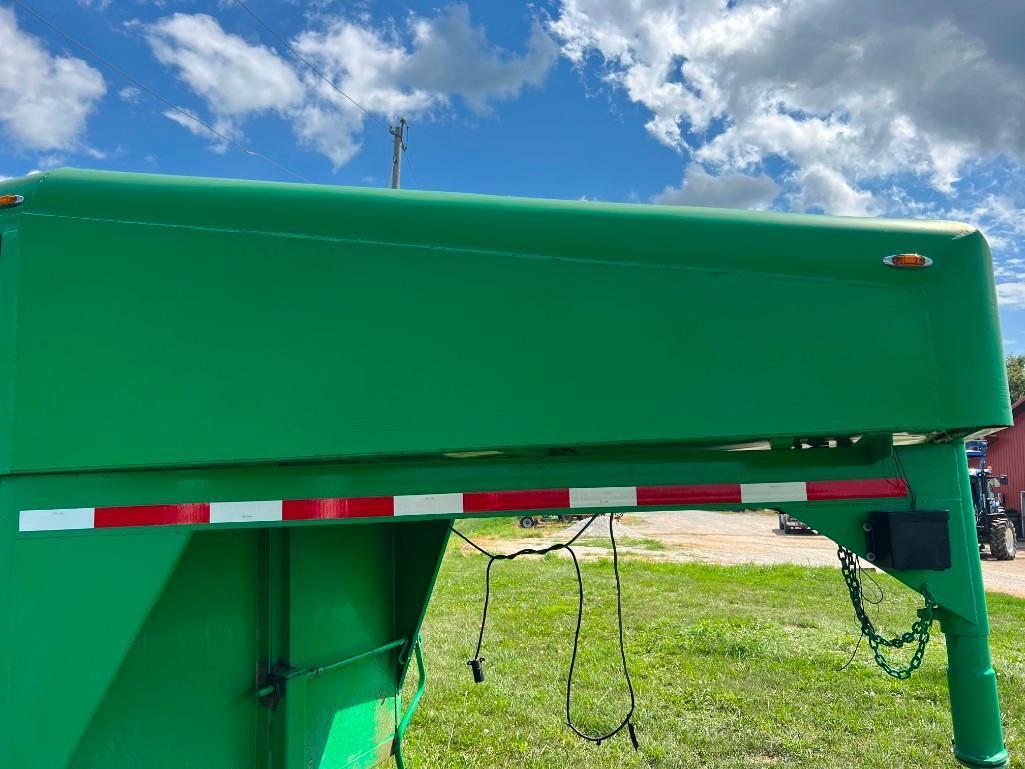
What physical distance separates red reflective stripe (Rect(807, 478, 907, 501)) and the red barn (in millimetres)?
25554

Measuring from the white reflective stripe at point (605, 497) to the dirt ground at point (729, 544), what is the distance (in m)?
9.66

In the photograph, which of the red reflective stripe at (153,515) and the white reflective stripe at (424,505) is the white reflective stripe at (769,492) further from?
the red reflective stripe at (153,515)

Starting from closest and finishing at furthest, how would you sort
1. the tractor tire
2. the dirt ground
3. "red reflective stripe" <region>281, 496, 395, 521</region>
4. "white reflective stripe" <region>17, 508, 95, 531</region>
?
"white reflective stripe" <region>17, 508, 95, 531</region>, "red reflective stripe" <region>281, 496, 395, 521</region>, the dirt ground, the tractor tire

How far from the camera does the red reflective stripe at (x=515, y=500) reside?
2.28 m

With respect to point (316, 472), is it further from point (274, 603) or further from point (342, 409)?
point (274, 603)

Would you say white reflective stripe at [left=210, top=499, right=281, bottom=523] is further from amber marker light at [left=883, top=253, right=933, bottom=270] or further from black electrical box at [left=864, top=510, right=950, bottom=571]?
amber marker light at [left=883, top=253, right=933, bottom=270]

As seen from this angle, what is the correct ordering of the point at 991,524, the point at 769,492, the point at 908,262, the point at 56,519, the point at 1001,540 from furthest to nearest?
the point at 991,524 < the point at 1001,540 < the point at 769,492 < the point at 908,262 < the point at 56,519

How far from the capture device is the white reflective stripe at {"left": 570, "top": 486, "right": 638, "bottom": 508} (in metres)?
2.30

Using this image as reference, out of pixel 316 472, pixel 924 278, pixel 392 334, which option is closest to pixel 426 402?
pixel 392 334

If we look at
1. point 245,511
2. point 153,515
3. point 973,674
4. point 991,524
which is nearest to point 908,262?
point 973,674

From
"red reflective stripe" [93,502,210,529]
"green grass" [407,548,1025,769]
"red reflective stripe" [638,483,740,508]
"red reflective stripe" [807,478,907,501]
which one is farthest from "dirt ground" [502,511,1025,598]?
"red reflective stripe" [93,502,210,529]

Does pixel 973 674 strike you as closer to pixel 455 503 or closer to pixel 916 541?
pixel 916 541

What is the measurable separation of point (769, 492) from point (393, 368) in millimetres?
1248

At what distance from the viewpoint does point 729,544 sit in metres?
19.3
